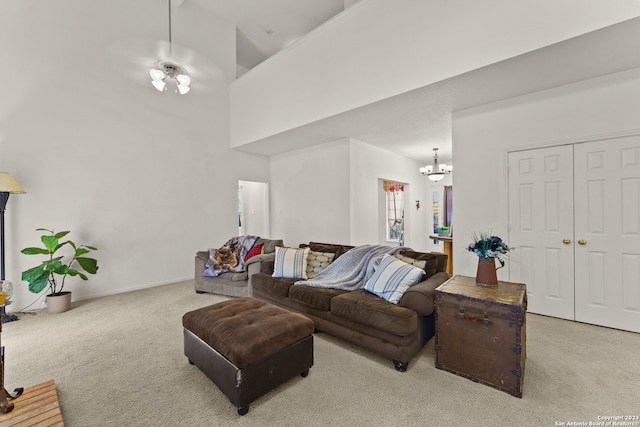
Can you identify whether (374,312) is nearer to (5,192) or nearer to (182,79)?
(182,79)

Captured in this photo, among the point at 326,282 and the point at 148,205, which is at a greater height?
the point at 148,205

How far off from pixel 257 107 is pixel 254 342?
445 cm

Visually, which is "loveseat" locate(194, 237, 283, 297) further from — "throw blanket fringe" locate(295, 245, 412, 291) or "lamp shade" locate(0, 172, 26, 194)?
"lamp shade" locate(0, 172, 26, 194)

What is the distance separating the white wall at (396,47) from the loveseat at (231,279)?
7.44 feet

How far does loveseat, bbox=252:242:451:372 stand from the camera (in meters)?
2.10

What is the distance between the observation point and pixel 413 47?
304cm

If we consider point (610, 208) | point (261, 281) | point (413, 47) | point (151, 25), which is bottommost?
point (261, 281)

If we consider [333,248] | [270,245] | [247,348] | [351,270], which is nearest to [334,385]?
[247,348]

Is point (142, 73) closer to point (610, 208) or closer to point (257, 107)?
point (257, 107)

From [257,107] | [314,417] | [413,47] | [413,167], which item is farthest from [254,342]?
[413,167]

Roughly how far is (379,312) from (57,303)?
4048 mm

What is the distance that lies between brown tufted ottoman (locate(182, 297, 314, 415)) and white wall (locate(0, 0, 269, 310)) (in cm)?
309

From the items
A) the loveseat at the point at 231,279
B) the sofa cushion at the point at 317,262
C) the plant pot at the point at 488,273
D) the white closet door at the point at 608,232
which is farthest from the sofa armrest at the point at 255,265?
the white closet door at the point at 608,232

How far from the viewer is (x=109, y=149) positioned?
4.24 meters
